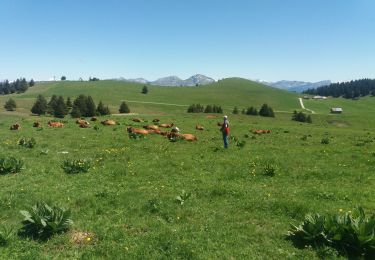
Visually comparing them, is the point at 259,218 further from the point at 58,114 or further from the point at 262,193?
the point at 58,114

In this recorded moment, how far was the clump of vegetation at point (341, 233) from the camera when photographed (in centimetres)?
1047

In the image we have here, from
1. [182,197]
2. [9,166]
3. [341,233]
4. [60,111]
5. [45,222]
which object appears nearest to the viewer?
Result: [341,233]

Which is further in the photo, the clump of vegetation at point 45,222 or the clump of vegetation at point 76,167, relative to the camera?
the clump of vegetation at point 76,167

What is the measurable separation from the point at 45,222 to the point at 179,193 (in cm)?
583

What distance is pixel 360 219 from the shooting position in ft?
35.8

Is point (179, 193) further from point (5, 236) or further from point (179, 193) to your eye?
point (5, 236)

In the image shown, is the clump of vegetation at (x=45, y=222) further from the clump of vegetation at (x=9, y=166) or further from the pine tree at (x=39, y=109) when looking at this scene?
the pine tree at (x=39, y=109)

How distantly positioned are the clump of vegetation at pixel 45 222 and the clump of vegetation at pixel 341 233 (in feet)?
23.6

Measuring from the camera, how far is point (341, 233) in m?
10.8

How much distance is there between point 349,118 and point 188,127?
308 ft

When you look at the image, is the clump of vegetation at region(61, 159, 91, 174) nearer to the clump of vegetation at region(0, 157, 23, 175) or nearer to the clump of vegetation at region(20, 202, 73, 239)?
the clump of vegetation at region(0, 157, 23, 175)

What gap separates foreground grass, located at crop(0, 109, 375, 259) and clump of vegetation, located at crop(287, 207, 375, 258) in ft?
1.79

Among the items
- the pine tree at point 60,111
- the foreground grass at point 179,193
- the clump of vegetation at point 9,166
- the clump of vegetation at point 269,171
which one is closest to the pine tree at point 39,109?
the pine tree at point 60,111

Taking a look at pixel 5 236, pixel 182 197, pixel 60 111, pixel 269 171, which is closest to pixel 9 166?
pixel 5 236
